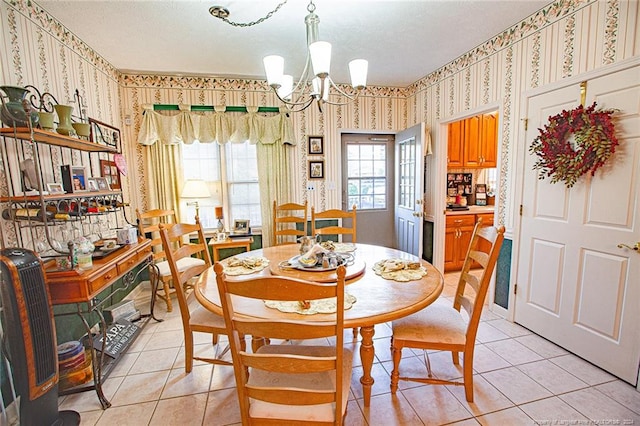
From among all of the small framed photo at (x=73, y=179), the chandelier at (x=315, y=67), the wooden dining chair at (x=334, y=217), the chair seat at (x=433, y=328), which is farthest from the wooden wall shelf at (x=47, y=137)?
the chair seat at (x=433, y=328)

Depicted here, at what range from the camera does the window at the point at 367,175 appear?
14.0ft

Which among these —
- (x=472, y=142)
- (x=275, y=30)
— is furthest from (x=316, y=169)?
(x=472, y=142)

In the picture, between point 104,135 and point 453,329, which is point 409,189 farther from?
point 104,135

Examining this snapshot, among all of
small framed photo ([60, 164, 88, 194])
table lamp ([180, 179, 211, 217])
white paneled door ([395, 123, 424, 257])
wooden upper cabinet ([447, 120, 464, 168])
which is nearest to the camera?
small framed photo ([60, 164, 88, 194])

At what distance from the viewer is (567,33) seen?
2127 millimetres

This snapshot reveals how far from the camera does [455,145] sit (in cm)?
406

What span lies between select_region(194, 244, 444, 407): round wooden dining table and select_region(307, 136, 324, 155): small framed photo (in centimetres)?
210

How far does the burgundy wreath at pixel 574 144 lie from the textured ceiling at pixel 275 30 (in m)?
0.95

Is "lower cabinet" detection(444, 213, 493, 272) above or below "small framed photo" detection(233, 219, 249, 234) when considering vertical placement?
below

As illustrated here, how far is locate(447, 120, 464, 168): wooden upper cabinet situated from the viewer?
13.2 ft

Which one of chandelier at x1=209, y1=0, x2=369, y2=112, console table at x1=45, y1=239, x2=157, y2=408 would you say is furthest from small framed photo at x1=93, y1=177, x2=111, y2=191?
chandelier at x1=209, y1=0, x2=369, y2=112

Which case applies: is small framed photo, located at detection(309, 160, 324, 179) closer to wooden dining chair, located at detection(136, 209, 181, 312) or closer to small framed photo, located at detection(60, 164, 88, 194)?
wooden dining chair, located at detection(136, 209, 181, 312)

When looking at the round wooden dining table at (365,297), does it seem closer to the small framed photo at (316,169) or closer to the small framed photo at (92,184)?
the small framed photo at (92,184)

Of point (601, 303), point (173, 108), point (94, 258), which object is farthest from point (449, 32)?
Answer: point (94, 258)
